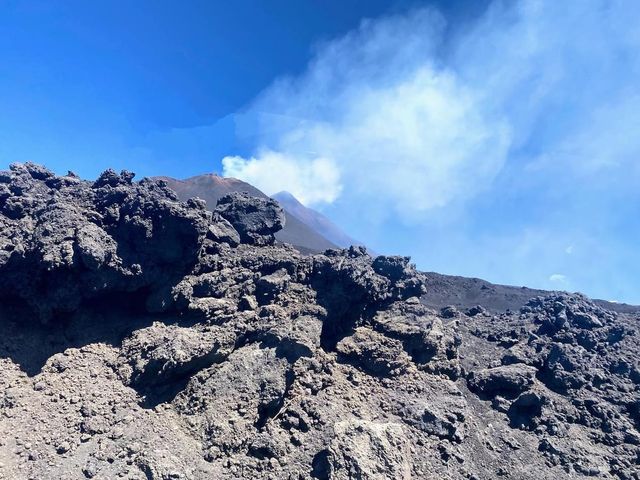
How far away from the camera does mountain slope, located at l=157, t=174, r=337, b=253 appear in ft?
171

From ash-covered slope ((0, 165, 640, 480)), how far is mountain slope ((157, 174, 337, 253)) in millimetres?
33781

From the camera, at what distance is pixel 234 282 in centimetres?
1478

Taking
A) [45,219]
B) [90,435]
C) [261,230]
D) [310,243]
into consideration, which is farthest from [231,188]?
[90,435]

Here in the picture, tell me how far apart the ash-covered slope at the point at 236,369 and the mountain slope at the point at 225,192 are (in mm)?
33781

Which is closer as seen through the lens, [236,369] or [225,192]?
[236,369]

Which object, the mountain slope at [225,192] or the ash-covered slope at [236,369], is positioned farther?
the mountain slope at [225,192]

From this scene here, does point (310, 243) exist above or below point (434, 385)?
above

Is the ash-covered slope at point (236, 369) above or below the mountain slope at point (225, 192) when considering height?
below

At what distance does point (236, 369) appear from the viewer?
477 inches

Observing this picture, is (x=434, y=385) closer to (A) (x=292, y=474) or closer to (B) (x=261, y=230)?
(A) (x=292, y=474)

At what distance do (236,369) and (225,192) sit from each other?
49.9 metres

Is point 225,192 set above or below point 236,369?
above

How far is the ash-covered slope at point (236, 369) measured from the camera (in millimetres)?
10555

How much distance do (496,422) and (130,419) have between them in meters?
10.5
